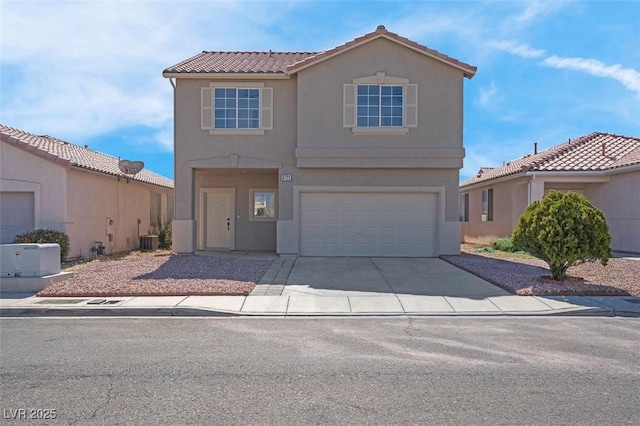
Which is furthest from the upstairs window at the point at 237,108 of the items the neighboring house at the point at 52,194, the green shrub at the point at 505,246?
the green shrub at the point at 505,246

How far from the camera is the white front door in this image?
19.0 m

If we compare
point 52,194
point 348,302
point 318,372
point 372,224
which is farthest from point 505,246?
point 52,194

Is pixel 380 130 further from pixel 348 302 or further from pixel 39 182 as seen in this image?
pixel 39 182

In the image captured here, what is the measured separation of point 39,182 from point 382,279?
11192 mm

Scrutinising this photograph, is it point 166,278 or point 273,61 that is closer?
point 166,278

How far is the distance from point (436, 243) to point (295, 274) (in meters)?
5.99

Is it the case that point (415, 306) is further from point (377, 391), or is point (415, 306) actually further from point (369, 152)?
point (369, 152)

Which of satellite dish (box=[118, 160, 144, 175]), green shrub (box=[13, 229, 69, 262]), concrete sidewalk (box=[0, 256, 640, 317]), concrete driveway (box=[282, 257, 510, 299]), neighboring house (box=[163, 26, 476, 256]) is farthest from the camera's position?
satellite dish (box=[118, 160, 144, 175])

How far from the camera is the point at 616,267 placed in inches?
524

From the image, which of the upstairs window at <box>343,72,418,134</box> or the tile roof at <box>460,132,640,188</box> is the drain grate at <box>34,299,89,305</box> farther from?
the tile roof at <box>460,132,640,188</box>

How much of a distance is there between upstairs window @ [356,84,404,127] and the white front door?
601cm

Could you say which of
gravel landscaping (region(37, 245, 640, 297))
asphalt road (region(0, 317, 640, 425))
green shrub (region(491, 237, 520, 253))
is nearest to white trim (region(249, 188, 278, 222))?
gravel landscaping (region(37, 245, 640, 297))

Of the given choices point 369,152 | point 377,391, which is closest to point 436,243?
point 369,152

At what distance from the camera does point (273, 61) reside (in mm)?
18344
